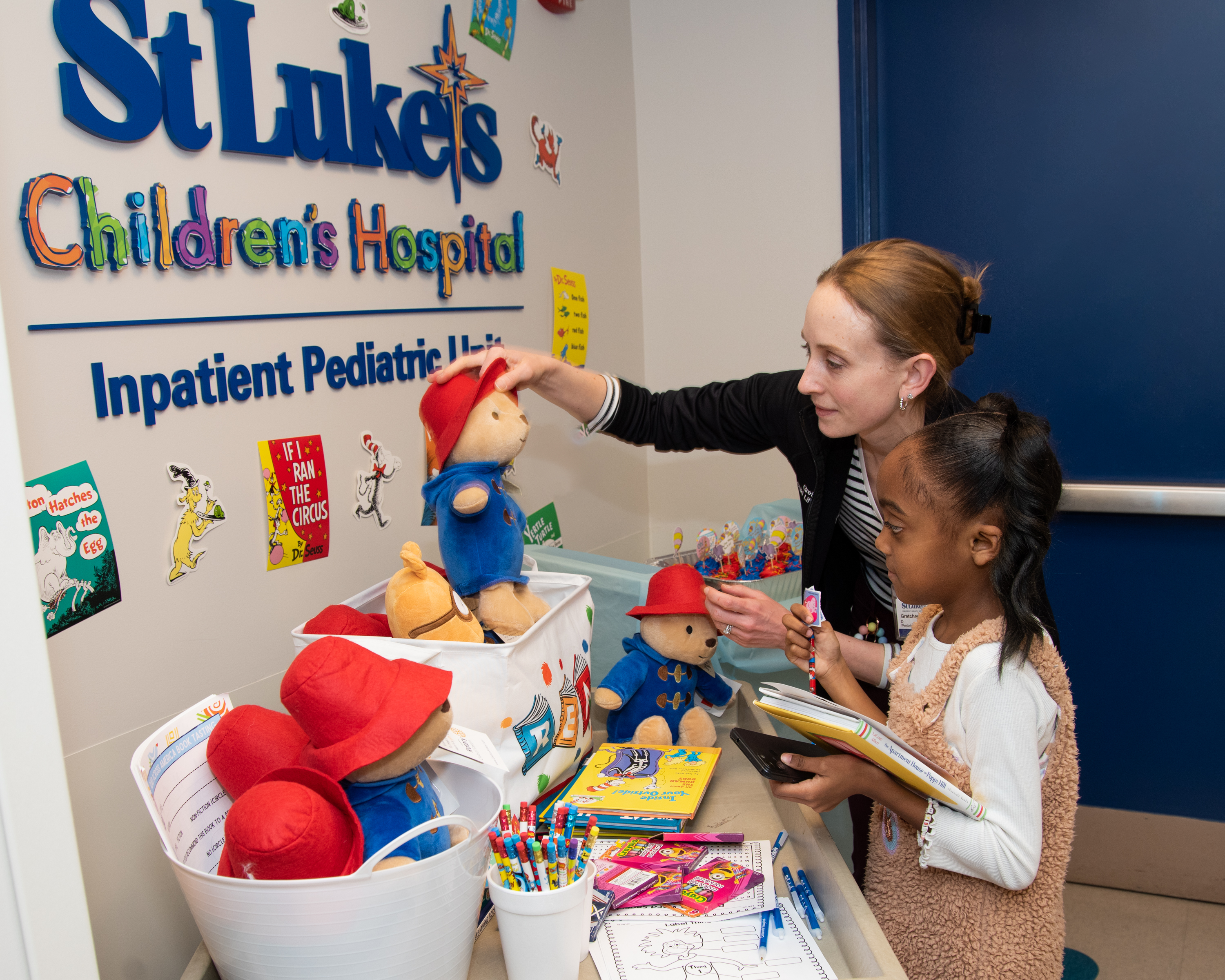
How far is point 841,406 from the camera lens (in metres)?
1.28

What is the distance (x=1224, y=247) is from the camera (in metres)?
1.98

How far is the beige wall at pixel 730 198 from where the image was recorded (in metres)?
2.22

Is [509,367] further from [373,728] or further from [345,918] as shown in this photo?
[345,918]

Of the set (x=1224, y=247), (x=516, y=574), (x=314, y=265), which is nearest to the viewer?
(x=516, y=574)

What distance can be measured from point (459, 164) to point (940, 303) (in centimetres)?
89

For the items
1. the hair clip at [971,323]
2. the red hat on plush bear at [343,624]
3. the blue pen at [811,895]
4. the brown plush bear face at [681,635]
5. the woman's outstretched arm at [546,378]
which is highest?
the hair clip at [971,323]

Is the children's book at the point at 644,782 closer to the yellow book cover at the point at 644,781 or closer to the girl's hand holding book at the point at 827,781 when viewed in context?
the yellow book cover at the point at 644,781

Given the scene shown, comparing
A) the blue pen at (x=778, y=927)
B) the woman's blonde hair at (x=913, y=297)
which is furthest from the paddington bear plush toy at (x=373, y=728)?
the woman's blonde hair at (x=913, y=297)

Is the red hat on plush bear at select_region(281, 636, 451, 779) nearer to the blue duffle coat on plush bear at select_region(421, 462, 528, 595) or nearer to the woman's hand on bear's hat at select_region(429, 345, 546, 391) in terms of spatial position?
the blue duffle coat on plush bear at select_region(421, 462, 528, 595)

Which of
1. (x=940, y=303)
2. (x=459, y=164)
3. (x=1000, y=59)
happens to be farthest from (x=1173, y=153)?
(x=459, y=164)

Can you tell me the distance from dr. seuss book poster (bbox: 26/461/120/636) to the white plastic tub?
1.41 feet

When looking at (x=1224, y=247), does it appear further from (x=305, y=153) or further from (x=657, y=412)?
(x=305, y=153)

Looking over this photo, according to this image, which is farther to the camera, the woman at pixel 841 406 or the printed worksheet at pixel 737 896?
the woman at pixel 841 406

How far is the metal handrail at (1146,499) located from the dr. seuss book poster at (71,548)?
1911 millimetres
